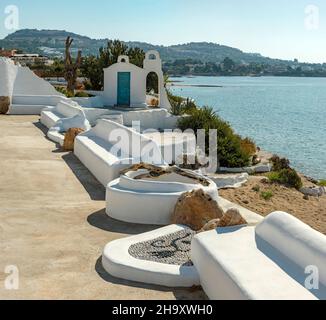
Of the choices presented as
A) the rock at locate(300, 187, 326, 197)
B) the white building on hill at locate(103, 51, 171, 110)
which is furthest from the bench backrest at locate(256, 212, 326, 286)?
the white building on hill at locate(103, 51, 171, 110)

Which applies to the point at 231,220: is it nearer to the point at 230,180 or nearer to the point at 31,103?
the point at 230,180

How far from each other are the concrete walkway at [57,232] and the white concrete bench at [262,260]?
0.52 m

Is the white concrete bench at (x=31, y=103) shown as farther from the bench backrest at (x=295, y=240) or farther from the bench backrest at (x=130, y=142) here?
the bench backrest at (x=295, y=240)

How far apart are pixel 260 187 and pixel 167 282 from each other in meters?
11.9

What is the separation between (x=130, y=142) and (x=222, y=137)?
29.4ft

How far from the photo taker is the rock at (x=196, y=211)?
8.02m

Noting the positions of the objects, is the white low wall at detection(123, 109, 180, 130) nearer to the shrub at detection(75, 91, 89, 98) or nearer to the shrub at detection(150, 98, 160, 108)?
the shrub at detection(150, 98, 160, 108)

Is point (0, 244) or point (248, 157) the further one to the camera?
point (248, 157)

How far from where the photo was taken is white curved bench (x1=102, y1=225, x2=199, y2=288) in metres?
6.07

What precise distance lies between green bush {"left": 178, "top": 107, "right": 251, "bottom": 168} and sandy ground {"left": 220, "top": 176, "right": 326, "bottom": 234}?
165cm

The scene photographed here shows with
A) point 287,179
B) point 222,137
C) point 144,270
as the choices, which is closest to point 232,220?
point 144,270

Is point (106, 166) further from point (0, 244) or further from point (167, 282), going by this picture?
point (167, 282)
